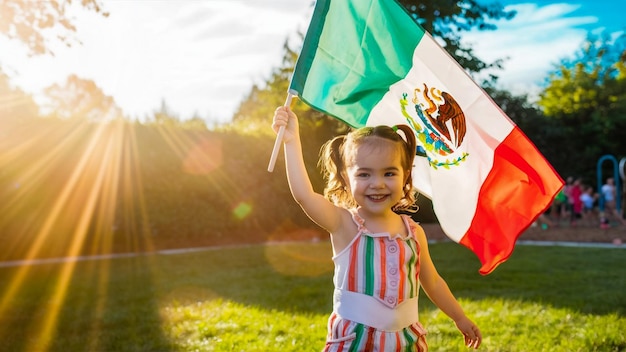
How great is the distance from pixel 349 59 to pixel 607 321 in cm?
381

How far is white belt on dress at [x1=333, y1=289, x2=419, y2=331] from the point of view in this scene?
8.73 ft

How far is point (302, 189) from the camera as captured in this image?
2.77 m

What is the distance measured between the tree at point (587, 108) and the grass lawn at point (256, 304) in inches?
711

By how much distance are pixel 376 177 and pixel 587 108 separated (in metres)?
32.8

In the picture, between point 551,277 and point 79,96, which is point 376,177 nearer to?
point 551,277

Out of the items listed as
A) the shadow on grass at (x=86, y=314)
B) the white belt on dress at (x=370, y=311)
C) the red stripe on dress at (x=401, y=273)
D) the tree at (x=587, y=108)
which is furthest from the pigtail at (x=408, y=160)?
the tree at (x=587, y=108)

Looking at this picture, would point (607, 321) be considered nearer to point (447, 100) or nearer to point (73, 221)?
point (447, 100)

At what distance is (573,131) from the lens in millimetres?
30078

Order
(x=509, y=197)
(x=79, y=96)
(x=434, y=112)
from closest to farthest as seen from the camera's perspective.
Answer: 1. (x=509, y=197)
2. (x=434, y=112)
3. (x=79, y=96)

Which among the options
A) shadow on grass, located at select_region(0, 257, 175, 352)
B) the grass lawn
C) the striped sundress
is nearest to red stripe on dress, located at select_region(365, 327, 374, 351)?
the striped sundress

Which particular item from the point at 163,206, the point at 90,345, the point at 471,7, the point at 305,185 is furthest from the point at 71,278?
the point at 471,7

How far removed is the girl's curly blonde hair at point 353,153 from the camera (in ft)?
9.34

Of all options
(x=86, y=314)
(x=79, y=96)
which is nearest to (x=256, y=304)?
(x=86, y=314)

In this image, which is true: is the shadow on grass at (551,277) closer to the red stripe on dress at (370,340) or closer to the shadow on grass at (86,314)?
the shadow on grass at (86,314)
